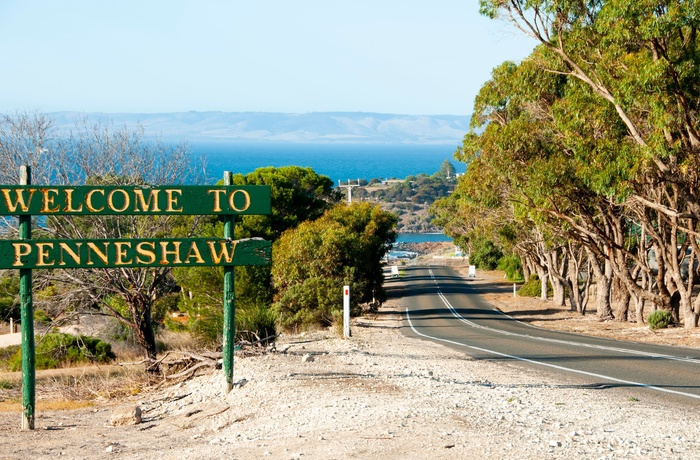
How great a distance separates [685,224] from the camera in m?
29.6

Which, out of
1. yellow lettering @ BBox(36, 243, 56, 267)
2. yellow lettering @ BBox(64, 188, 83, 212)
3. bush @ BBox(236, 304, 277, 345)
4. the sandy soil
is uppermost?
yellow lettering @ BBox(64, 188, 83, 212)

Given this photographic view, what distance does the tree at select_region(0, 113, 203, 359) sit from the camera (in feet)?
71.7

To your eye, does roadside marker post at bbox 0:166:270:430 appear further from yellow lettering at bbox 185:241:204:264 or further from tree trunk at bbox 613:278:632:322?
tree trunk at bbox 613:278:632:322

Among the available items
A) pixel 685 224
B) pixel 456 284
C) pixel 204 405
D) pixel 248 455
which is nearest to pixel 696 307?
pixel 685 224

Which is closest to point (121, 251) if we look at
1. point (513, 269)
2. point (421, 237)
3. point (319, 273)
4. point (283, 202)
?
point (319, 273)

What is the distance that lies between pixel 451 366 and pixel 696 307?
53.4 ft

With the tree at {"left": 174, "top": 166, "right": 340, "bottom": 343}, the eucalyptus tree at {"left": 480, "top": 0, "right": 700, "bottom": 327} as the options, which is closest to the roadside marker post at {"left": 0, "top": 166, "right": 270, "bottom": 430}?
the tree at {"left": 174, "top": 166, "right": 340, "bottom": 343}

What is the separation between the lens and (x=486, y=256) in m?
87.3

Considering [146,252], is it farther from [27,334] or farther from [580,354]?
[580,354]

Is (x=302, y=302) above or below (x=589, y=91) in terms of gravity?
below

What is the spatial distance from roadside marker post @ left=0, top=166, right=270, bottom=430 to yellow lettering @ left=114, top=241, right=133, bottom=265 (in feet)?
0.05

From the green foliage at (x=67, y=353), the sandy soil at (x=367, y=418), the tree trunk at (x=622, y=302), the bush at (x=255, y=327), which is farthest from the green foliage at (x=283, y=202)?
the sandy soil at (x=367, y=418)

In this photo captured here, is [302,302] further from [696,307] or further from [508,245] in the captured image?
[508,245]

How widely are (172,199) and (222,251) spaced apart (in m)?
1.02
